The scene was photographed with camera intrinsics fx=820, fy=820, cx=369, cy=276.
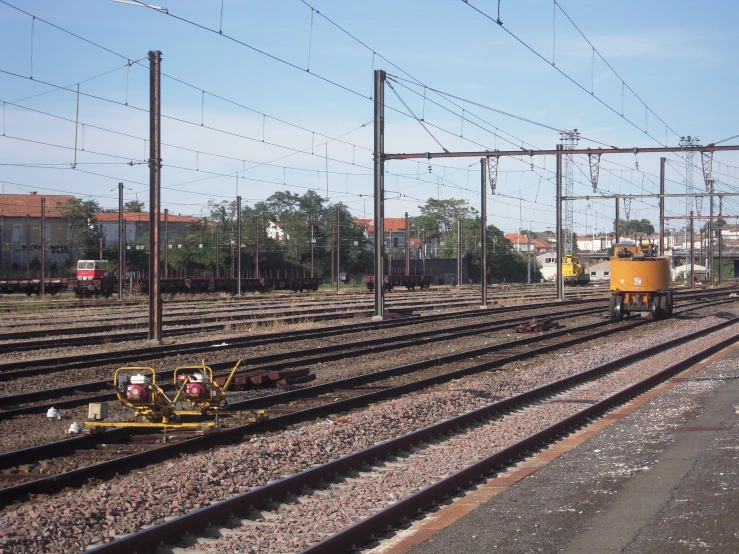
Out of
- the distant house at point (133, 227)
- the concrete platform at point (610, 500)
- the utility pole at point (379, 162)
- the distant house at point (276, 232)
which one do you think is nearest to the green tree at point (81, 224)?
the distant house at point (133, 227)

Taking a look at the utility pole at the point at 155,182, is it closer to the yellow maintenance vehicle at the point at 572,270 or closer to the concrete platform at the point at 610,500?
the concrete platform at the point at 610,500

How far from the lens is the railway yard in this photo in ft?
21.1

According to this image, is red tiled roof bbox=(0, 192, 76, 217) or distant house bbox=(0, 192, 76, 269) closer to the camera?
distant house bbox=(0, 192, 76, 269)

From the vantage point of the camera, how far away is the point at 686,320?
33031 millimetres

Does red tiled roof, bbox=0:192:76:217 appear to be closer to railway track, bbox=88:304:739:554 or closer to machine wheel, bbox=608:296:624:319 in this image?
machine wheel, bbox=608:296:624:319

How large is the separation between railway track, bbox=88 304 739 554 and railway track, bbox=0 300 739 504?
180 cm

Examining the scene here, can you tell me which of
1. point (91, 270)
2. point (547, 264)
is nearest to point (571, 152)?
point (91, 270)

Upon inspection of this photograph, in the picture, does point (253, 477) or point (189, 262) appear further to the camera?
point (189, 262)

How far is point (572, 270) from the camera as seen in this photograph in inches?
3307

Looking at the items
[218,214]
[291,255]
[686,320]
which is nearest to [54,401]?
[686,320]

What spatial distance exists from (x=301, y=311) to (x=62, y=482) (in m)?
29.7

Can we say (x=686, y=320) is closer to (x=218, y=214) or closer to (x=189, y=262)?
(x=189, y=262)

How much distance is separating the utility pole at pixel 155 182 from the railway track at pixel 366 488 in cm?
1206

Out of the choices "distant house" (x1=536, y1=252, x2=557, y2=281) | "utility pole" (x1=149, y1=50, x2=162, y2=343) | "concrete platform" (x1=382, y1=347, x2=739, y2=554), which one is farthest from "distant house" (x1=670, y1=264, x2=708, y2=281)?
"concrete platform" (x1=382, y1=347, x2=739, y2=554)
